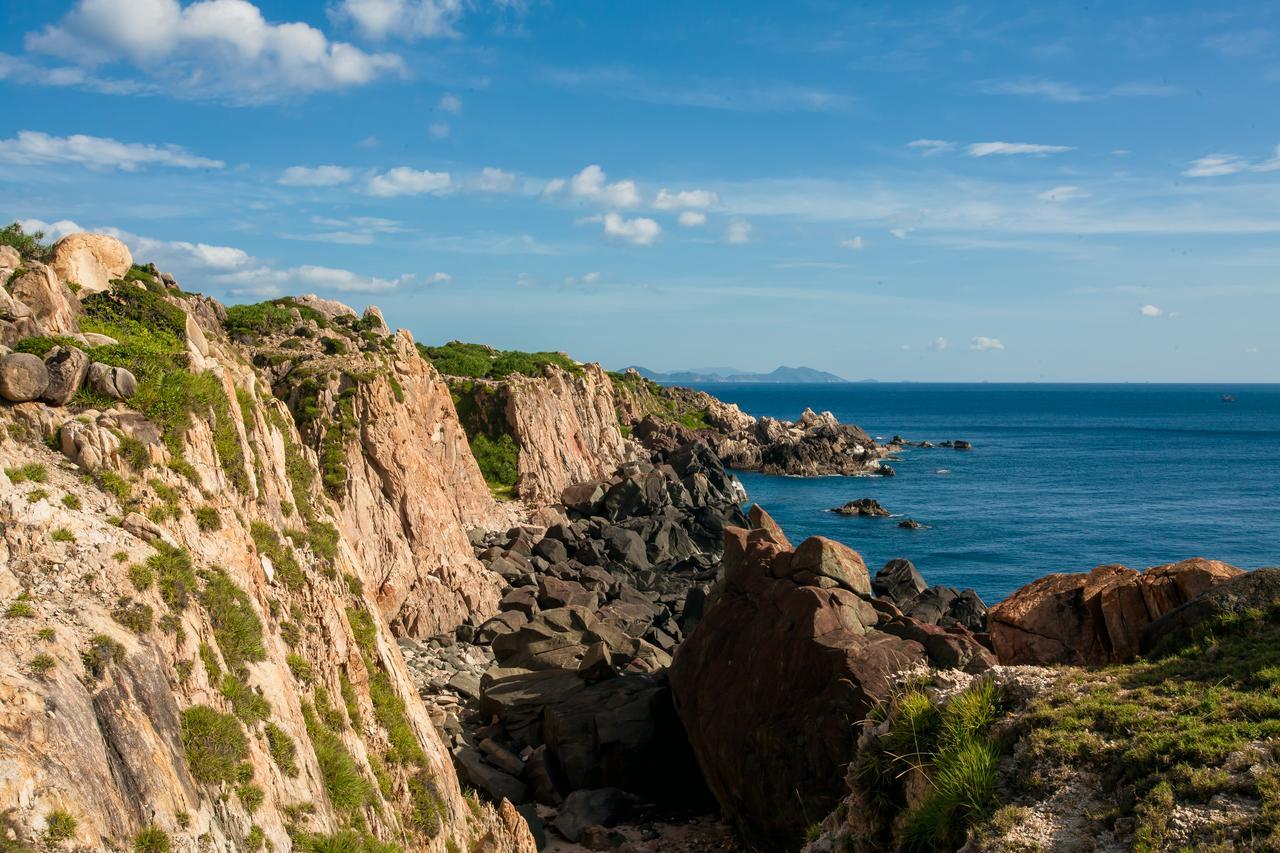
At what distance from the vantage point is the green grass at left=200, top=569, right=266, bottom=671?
15492 millimetres

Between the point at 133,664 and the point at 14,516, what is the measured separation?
10.0 feet

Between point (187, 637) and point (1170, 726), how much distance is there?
1411cm

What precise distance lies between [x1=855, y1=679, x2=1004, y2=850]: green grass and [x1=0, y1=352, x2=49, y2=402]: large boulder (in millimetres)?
14961

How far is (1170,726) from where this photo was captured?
11.3m

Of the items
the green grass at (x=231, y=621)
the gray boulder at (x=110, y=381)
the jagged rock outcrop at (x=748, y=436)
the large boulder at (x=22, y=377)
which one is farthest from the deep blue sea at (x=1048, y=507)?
the large boulder at (x=22, y=377)

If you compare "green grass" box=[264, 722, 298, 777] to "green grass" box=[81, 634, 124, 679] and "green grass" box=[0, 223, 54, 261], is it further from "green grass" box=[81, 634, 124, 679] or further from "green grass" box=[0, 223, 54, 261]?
"green grass" box=[0, 223, 54, 261]

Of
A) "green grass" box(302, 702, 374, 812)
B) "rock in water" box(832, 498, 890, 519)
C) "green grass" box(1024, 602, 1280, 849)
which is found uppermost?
"green grass" box(1024, 602, 1280, 849)

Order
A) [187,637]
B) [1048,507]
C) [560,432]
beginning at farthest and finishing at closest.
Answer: [1048,507], [560,432], [187,637]

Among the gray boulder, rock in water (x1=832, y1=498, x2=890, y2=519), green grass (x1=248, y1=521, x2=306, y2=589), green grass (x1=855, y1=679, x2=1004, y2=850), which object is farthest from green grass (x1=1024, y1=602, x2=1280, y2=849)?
rock in water (x1=832, y1=498, x2=890, y2=519)

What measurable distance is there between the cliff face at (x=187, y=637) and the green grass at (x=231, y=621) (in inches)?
1.5

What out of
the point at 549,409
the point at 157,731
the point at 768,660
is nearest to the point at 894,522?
the point at 549,409

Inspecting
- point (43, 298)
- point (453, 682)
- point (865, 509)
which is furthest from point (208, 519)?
point (865, 509)

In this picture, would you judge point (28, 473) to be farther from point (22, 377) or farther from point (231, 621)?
point (231, 621)

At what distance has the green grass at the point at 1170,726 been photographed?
9.90m
